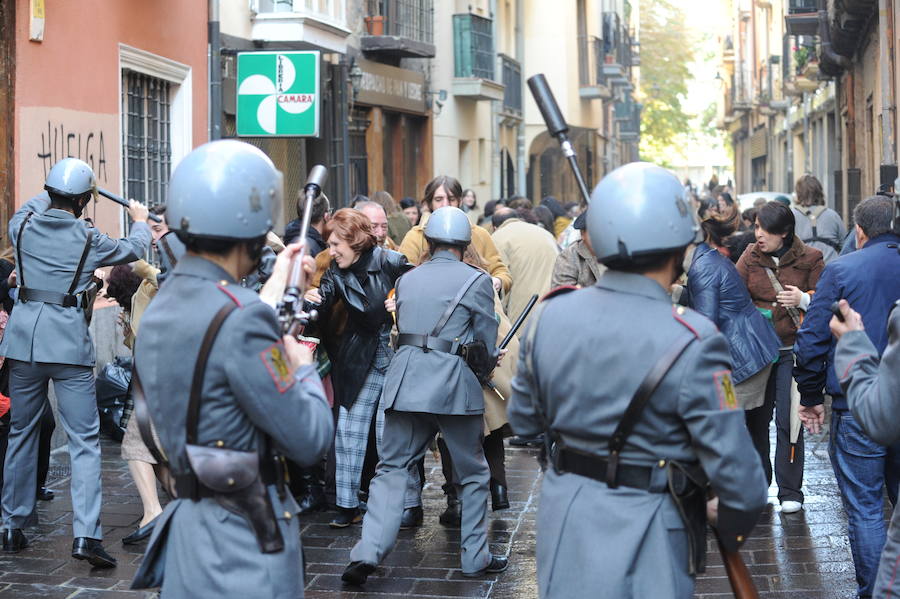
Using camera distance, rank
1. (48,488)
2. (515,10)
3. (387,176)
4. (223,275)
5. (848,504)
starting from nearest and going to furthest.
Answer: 1. (223,275)
2. (848,504)
3. (48,488)
4. (387,176)
5. (515,10)

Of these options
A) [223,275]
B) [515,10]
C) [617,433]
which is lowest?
[617,433]

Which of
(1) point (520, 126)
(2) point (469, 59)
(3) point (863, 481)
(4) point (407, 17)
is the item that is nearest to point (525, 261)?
(3) point (863, 481)

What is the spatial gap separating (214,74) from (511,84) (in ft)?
61.0

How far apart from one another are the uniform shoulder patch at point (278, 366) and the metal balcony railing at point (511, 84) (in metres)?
28.1

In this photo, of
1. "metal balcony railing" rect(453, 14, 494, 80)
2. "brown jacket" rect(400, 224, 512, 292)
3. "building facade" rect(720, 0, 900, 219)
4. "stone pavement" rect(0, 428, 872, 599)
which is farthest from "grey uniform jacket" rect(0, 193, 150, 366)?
"metal balcony railing" rect(453, 14, 494, 80)

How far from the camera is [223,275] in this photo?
3.52 meters

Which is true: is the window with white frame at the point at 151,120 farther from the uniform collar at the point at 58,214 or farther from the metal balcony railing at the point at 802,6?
the metal balcony railing at the point at 802,6

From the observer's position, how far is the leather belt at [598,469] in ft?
11.7

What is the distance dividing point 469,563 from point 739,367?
2.05m

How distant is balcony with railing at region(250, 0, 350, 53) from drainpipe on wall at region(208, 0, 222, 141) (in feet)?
5.21

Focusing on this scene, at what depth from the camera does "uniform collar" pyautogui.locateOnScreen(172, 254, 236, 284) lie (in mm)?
3500

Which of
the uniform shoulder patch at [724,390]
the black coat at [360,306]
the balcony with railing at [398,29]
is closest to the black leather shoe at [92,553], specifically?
the black coat at [360,306]

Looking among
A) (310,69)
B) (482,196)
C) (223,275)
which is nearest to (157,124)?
(310,69)

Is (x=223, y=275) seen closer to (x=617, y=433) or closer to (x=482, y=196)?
(x=617, y=433)
